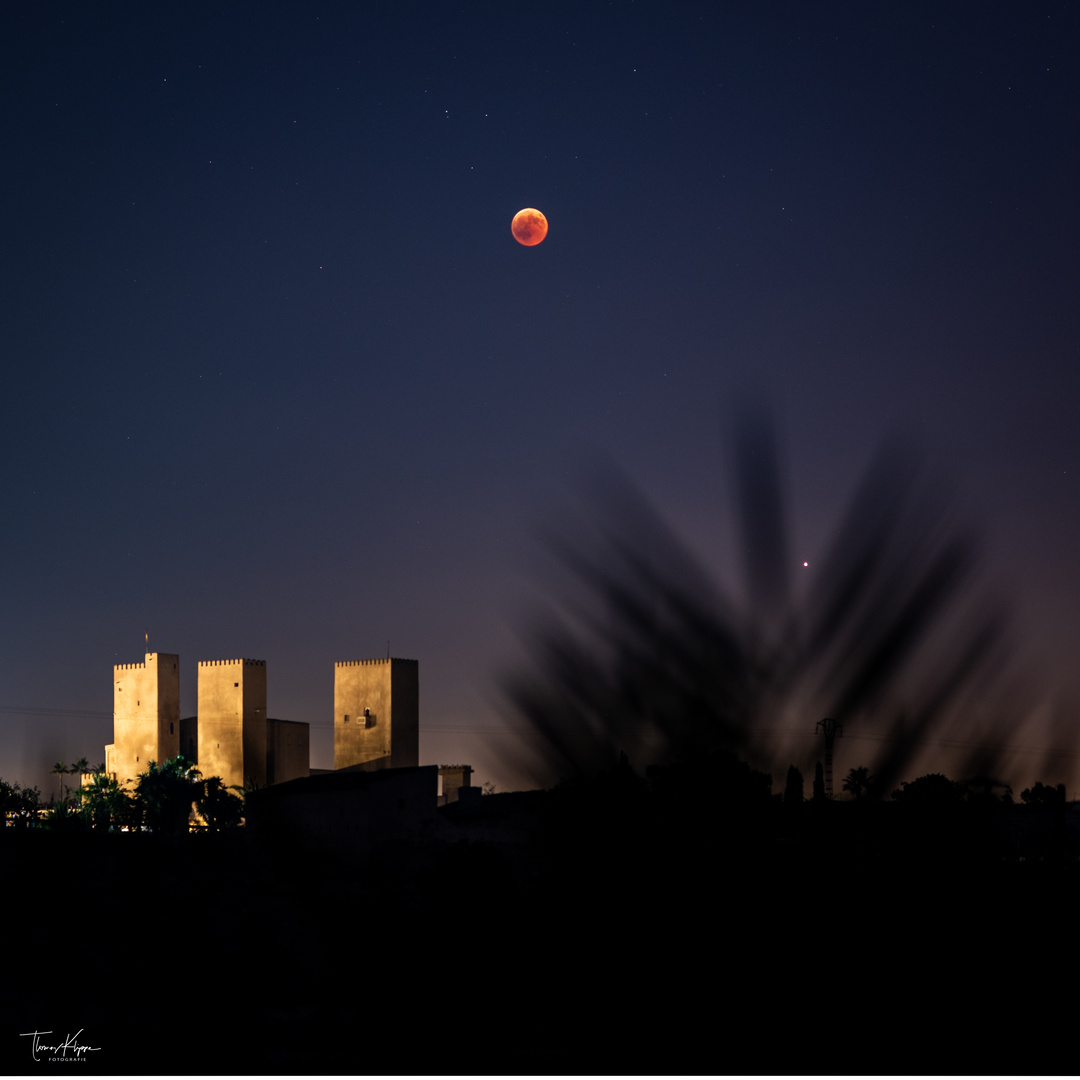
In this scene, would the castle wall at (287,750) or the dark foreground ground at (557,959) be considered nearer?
the dark foreground ground at (557,959)

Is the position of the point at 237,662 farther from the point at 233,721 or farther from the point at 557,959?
the point at 557,959

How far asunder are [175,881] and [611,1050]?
51.8ft

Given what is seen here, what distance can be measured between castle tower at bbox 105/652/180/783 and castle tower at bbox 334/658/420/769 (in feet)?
55.0

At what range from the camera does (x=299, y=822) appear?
4900 centimetres

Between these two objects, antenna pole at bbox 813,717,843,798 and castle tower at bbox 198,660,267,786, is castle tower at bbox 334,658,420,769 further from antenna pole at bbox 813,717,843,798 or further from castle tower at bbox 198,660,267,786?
antenna pole at bbox 813,717,843,798

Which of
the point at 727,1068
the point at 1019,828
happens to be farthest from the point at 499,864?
the point at 1019,828

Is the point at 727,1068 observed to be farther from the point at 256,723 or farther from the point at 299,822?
the point at 256,723

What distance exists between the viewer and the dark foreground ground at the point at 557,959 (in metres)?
21.4

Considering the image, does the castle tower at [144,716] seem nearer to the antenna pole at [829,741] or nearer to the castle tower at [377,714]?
the castle tower at [377,714]

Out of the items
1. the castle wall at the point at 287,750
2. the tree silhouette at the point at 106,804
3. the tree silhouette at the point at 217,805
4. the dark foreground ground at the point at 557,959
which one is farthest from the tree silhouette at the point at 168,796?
the dark foreground ground at the point at 557,959

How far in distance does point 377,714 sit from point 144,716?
871 inches

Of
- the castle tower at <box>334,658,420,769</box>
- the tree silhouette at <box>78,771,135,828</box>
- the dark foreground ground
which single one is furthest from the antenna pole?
the tree silhouette at <box>78,771,135,828</box>

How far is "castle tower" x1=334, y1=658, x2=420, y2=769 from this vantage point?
74.1 metres

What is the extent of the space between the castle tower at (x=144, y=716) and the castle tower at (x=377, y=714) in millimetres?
16775
